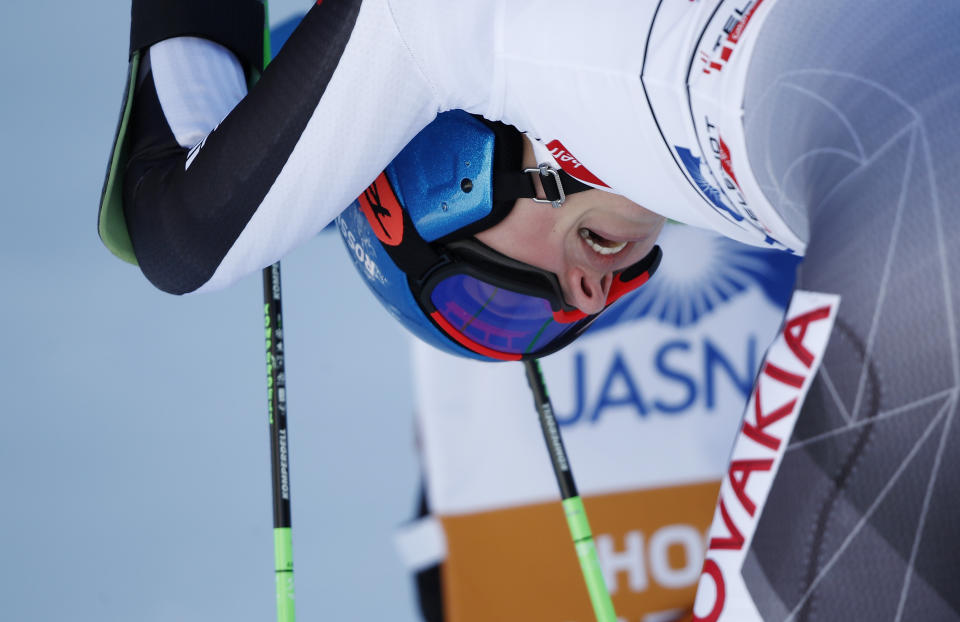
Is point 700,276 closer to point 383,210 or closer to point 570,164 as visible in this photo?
point 383,210

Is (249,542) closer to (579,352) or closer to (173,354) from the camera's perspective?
(173,354)

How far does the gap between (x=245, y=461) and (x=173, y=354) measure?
0.25m

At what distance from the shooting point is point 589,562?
4.91 ft

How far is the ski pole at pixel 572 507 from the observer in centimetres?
149

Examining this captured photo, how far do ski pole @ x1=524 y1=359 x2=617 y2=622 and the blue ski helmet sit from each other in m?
0.15

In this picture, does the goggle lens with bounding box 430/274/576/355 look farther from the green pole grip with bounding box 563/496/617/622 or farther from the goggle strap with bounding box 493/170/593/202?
the green pole grip with bounding box 563/496/617/622

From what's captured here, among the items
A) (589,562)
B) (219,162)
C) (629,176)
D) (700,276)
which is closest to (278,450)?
(589,562)

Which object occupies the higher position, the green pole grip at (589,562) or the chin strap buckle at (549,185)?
the chin strap buckle at (549,185)

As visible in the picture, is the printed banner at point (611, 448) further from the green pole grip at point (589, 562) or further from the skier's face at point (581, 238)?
the skier's face at point (581, 238)

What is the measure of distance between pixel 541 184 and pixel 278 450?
1.89ft

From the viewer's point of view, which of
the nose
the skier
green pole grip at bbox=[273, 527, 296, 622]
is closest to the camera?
the skier

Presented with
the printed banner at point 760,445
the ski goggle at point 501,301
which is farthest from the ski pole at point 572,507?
the printed banner at point 760,445

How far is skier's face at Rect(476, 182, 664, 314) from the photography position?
1036mm

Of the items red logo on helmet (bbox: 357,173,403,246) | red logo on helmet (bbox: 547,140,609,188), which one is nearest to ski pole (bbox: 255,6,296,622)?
red logo on helmet (bbox: 357,173,403,246)
